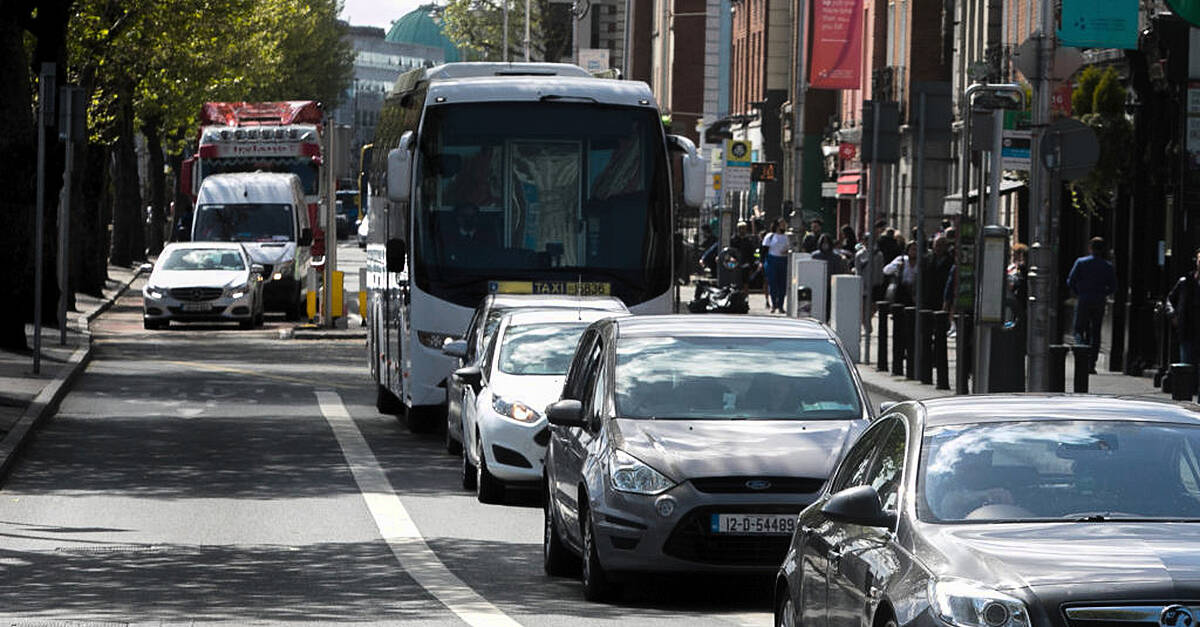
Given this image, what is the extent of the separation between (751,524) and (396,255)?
11693 millimetres

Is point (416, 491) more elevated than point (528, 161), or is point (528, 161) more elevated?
point (528, 161)

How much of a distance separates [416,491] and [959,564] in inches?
430

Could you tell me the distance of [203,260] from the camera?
45.3 meters

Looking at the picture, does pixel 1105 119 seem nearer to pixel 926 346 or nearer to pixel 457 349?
pixel 926 346

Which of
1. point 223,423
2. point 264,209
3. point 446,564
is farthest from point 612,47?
point 446,564

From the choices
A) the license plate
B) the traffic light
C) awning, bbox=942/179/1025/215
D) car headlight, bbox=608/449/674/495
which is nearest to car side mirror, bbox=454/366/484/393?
car headlight, bbox=608/449/674/495


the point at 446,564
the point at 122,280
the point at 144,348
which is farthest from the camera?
the point at 122,280

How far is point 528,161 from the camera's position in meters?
23.3

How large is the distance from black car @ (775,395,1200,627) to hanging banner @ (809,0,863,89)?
47.2 m

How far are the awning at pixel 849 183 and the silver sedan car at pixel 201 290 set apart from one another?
24901 millimetres

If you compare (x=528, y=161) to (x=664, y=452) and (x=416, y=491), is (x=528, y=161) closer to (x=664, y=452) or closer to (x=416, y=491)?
(x=416, y=491)

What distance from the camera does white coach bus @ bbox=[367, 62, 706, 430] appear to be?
23.1 metres

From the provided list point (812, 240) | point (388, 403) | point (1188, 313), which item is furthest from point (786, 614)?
point (812, 240)

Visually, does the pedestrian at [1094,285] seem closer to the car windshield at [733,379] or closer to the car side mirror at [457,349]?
the car side mirror at [457,349]
